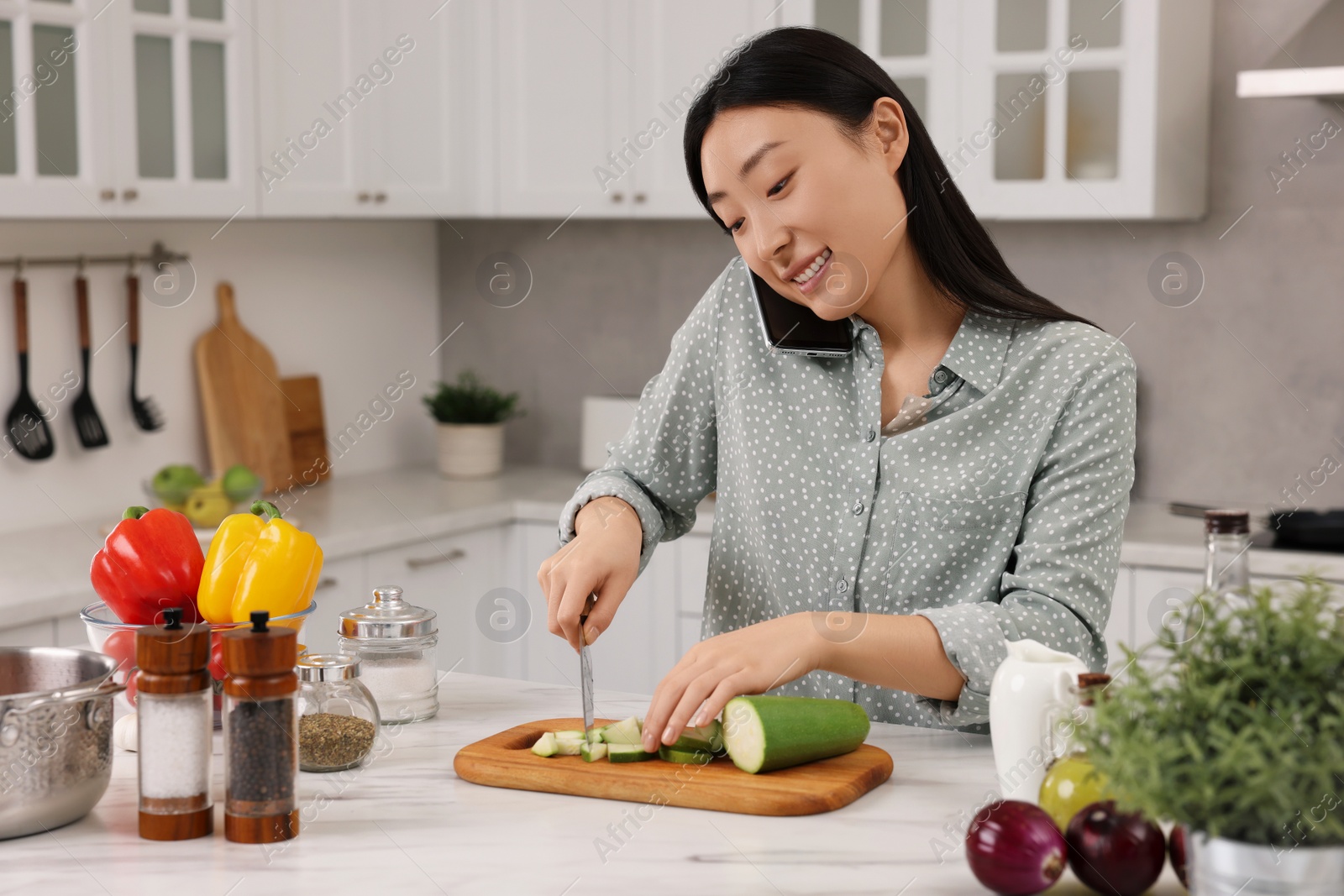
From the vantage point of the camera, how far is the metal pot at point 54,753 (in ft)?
3.41

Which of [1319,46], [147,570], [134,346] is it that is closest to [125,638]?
[147,570]

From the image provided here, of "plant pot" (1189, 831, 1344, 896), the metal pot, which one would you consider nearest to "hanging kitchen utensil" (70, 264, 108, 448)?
the metal pot

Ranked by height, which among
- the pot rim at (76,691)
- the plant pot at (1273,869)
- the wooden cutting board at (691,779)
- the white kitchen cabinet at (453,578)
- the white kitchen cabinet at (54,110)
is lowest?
the white kitchen cabinet at (453,578)

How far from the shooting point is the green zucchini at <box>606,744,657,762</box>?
3.90 feet

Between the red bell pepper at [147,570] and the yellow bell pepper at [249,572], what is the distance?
0.06 feet

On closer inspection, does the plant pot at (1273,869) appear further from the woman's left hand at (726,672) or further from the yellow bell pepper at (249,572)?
the yellow bell pepper at (249,572)

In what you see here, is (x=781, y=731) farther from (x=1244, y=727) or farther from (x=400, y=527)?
(x=400, y=527)

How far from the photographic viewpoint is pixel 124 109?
2625 millimetres

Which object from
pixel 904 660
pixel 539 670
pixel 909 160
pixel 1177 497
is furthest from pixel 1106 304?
pixel 904 660

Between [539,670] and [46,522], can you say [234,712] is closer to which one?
[46,522]

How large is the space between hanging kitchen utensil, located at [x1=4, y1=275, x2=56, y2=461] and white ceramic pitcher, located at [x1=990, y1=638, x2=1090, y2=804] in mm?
2311

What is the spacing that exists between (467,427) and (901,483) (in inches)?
85.8

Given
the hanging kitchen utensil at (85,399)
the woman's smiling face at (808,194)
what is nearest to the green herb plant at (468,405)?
the hanging kitchen utensil at (85,399)

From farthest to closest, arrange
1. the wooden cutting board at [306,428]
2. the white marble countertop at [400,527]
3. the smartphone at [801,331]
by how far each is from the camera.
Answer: the wooden cutting board at [306,428], the white marble countertop at [400,527], the smartphone at [801,331]
